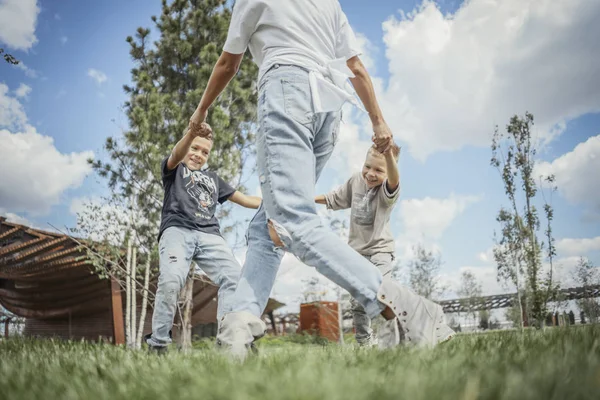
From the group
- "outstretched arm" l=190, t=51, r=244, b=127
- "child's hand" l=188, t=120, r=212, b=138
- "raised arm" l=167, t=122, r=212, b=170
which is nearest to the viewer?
"outstretched arm" l=190, t=51, r=244, b=127

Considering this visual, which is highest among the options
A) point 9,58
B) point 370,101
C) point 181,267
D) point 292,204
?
point 9,58

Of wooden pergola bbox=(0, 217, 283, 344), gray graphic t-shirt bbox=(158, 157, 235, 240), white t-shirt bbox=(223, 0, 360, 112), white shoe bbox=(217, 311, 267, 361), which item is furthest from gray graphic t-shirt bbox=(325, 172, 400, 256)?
wooden pergola bbox=(0, 217, 283, 344)

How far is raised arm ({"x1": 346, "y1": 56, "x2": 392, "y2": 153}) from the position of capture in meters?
2.51

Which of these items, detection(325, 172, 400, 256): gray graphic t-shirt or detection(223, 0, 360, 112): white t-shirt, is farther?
detection(325, 172, 400, 256): gray graphic t-shirt

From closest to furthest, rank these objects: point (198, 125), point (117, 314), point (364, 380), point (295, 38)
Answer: point (364, 380) < point (295, 38) < point (198, 125) < point (117, 314)

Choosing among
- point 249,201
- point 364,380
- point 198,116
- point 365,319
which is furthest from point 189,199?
point 364,380

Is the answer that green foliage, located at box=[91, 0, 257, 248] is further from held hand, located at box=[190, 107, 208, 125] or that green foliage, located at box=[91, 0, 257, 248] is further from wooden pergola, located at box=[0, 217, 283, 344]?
held hand, located at box=[190, 107, 208, 125]

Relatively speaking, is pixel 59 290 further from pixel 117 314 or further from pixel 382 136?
pixel 382 136

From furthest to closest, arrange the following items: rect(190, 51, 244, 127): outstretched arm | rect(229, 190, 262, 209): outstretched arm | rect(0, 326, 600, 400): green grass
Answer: rect(229, 190, 262, 209): outstretched arm < rect(190, 51, 244, 127): outstretched arm < rect(0, 326, 600, 400): green grass

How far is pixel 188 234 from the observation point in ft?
11.8

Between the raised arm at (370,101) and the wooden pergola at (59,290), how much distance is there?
26.7ft

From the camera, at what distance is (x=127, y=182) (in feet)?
31.3

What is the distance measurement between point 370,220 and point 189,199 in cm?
160

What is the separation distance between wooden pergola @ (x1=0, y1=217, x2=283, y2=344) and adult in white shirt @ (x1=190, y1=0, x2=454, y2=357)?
791 centimetres
